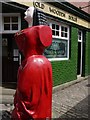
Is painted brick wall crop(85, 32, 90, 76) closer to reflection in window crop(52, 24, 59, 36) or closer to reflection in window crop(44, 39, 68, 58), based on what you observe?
reflection in window crop(44, 39, 68, 58)

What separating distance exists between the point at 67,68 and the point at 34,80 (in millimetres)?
10932

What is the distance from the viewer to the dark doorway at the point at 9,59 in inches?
420

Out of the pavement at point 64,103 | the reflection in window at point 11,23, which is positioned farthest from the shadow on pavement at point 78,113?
the reflection in window at point 11,23

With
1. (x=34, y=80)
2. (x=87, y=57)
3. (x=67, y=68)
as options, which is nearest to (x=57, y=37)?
(x=67, y=68)

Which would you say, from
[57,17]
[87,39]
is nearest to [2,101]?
[57,17]

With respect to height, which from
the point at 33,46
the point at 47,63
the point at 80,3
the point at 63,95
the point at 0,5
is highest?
the point at 80,3

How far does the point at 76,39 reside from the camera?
1486 centimetres

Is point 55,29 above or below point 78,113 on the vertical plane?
above

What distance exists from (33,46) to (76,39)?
12.2 meters

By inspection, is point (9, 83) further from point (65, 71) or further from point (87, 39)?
point (87, 39)

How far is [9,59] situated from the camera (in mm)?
10875

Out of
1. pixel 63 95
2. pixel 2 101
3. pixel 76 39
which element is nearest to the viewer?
pixel 2 101

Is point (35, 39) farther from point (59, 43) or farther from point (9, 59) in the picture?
point (59, 43)

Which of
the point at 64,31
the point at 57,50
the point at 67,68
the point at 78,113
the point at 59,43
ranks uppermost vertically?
the point at 64,31
